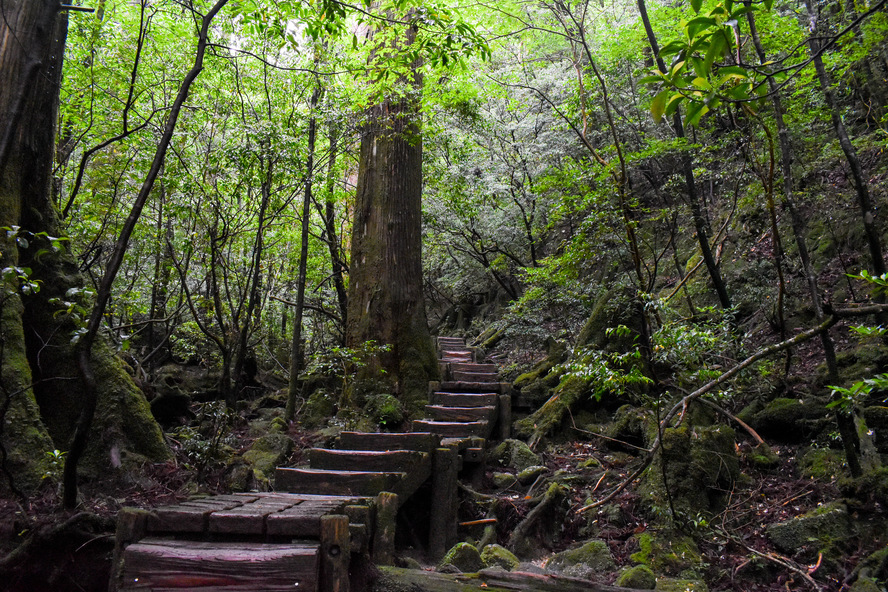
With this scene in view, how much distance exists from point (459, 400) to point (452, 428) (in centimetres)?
96

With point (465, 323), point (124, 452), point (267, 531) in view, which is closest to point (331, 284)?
point (465, 323)

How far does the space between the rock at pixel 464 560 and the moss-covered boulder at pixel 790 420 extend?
422 cm

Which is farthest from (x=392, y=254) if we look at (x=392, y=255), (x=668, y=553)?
(x=668, y=553)

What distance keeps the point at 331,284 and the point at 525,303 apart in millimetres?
5432

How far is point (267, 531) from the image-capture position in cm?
290

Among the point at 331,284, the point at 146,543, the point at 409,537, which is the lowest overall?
the point at 409,537

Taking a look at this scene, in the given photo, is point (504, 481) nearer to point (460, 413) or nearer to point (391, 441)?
point (460, 413)

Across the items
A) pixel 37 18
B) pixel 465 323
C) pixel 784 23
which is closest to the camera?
pixel 37 18

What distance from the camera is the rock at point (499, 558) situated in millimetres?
4574

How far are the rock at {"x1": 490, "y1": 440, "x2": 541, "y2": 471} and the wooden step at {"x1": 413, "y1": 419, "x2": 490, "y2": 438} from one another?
38 cm

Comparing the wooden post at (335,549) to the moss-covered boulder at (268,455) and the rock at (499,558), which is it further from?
the moss-covered boulder at (268,455)

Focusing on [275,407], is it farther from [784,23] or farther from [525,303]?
[784,23]

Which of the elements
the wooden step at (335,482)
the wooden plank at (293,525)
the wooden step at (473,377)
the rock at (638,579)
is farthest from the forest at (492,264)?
the wooden plank at (293,525)

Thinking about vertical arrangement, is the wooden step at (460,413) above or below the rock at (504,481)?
above
